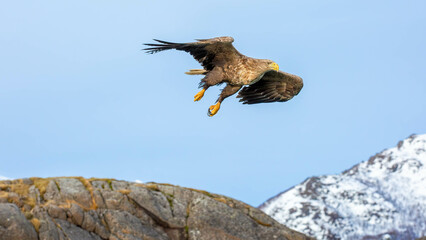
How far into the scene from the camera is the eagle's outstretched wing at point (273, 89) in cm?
1847

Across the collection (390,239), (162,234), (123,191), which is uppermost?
(123,191)

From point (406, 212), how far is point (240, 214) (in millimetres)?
133386

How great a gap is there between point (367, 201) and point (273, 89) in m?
154

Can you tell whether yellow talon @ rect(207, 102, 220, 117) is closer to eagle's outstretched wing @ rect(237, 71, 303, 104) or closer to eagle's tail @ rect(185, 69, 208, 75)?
eagle's tail @ rect(185, 69, 208, 75)

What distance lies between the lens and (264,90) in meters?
18.7

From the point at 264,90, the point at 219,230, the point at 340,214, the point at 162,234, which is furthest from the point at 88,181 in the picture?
the point at 340,214

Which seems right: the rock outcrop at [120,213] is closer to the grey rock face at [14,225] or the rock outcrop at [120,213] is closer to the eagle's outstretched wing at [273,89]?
the grey rock face at [14,225]

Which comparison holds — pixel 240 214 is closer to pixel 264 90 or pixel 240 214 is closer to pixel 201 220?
pixel 201 220

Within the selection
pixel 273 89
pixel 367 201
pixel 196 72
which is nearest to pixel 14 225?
pixel 273 89

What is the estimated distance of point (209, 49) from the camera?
15.8 meters

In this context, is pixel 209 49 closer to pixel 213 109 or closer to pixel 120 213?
pixel 213 109

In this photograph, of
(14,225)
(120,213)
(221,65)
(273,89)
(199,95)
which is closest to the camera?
(199,95)

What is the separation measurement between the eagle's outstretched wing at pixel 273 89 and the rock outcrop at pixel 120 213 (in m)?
14.6

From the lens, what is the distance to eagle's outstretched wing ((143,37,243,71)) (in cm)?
1548
